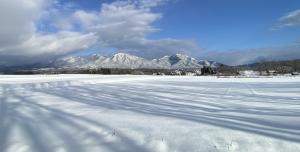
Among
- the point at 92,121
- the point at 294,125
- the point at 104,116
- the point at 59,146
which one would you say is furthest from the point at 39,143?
the point at 294,125

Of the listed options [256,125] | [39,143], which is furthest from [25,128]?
[256,125]

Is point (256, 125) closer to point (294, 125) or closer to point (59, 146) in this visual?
point (294, 125)

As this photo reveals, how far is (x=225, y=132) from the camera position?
23.8 ft

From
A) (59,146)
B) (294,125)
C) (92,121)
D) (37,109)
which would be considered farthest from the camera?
(37,109)

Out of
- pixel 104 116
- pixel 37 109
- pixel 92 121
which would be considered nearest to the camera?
pixel 92 121

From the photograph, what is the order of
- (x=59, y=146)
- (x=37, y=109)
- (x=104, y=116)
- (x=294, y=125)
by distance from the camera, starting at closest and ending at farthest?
(x=59, y=146), (x=294, y=125), (x=104, y=116), (x=37, y=109)

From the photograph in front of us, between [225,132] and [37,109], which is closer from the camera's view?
[225,132]

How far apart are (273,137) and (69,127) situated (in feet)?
17.2

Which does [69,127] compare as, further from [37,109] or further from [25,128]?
[37,109]

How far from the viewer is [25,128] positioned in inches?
323

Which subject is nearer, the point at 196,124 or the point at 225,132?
the point at 225,132

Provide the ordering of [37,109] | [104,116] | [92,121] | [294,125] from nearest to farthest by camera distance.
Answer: [294,125] < [92,121] < [104,116] < [37,109]

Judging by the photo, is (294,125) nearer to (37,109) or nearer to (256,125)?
(256,125)

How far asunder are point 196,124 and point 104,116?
3179 millimetres
